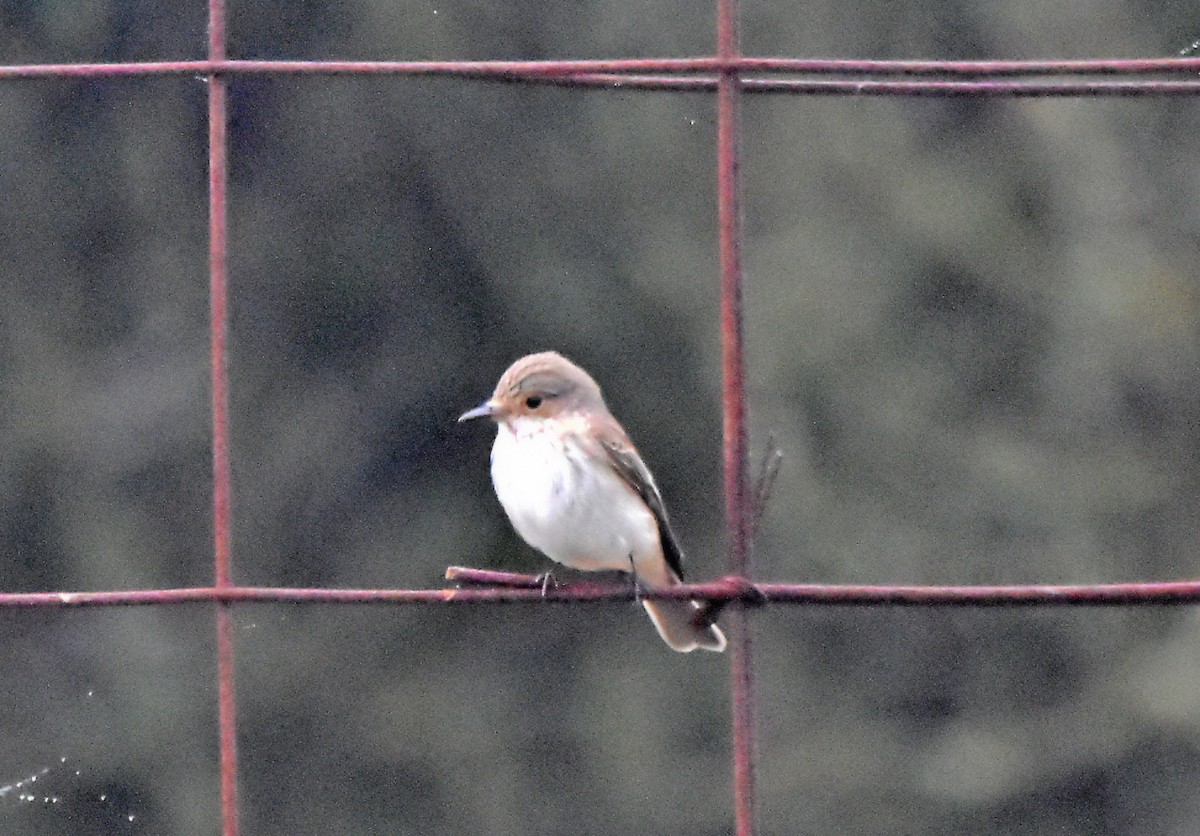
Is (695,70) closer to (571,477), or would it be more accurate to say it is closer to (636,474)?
(571,477)

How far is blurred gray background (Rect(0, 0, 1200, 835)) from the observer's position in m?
9.41

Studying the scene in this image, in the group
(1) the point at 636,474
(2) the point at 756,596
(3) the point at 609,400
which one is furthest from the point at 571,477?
(3) the point at 609,400

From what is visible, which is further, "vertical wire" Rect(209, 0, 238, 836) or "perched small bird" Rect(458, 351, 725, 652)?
"perched small bird" Rect(458, 351, 725, 652)

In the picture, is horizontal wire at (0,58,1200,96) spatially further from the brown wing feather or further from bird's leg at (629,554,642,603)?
the brown wing feather

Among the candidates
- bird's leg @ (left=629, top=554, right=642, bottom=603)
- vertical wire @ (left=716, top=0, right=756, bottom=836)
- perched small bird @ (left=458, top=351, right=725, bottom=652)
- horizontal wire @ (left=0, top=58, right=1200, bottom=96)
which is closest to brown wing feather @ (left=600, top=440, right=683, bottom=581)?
perched small bird @ (left=458, top=351, right=725, bottom=652)

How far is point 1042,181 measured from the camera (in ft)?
31.0

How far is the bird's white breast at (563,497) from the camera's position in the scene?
4.54 metres

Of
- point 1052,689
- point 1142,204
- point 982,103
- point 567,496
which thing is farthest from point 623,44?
point 567,496

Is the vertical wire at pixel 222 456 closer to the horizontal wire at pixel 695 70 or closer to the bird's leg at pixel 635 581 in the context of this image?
the horizontal wire at pixel 695 70

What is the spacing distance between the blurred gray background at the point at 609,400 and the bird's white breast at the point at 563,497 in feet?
15.0

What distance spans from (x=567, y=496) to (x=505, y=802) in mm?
5763

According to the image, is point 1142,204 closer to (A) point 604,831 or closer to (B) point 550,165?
(B) point 550,165

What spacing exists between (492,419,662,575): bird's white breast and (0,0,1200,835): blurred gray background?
4.56m

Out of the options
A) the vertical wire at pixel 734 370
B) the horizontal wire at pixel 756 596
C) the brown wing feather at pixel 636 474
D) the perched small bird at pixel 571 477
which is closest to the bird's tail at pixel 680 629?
the perched small bird at pixel 571 477
